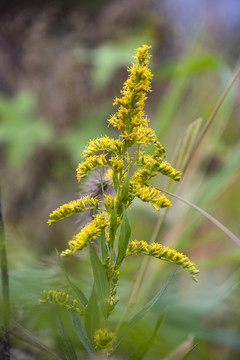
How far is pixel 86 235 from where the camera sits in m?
0.33

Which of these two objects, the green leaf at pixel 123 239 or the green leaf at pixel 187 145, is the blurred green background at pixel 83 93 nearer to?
the green leaf at pixel 187 145

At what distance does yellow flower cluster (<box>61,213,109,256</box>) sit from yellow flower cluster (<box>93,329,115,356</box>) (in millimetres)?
64

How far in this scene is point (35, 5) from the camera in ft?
5.91

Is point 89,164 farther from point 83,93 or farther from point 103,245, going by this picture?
point 83,93

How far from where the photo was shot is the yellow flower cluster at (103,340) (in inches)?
12.9

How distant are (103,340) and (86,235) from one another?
8 centimetres

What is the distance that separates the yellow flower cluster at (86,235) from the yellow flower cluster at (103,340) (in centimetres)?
6

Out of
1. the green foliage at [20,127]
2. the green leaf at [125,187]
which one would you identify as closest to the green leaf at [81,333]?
the green leaf at [125,187]

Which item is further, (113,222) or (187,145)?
A: (187,145)

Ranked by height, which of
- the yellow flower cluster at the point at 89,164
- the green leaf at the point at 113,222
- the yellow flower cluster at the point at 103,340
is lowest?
the yellow flower cluster at the point at 103,340

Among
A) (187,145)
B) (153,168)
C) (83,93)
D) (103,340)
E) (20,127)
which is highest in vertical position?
(83,93)

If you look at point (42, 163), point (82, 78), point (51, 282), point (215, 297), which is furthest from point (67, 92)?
point (51, 282)

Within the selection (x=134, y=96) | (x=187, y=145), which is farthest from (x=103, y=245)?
(x=187, y=145)

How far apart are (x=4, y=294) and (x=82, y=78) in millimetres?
1758
